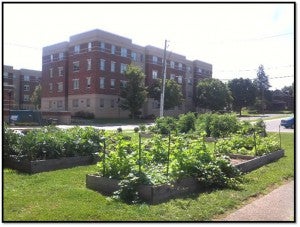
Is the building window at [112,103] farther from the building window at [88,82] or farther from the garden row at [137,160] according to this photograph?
the garden row at [137,160]

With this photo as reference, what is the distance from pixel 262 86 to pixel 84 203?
89787mm

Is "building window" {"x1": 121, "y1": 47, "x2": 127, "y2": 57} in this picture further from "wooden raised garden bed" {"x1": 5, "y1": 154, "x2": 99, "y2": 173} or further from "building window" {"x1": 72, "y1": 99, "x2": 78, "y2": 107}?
"wooden raised garden bed" {"x1": 5, "y1": 154, "x2": 99, "y2": 173}

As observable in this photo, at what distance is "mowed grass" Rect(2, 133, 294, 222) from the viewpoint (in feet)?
20.7

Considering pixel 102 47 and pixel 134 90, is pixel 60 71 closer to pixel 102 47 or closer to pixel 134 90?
pixel 102 47

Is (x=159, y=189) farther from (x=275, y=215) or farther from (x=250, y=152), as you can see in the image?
(x=250, y=152)

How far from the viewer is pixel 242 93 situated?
76188 mm

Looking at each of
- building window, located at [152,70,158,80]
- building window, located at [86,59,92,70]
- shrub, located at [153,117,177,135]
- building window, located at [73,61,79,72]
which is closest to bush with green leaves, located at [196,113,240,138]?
shrub, located at [153,117,177,135]

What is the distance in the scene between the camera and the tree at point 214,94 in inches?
2537

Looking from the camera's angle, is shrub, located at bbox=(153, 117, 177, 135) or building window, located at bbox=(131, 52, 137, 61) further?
building window, located at bbox=(131, 52, 137, 61)

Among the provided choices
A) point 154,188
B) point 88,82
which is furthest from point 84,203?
point 88,82

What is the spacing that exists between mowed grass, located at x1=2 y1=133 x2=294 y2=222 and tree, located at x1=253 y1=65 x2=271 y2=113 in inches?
2993

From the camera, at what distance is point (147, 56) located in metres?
60.3

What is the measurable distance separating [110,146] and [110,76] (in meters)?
41.3

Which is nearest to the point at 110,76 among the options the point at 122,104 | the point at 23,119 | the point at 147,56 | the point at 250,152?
the point at 122,104
